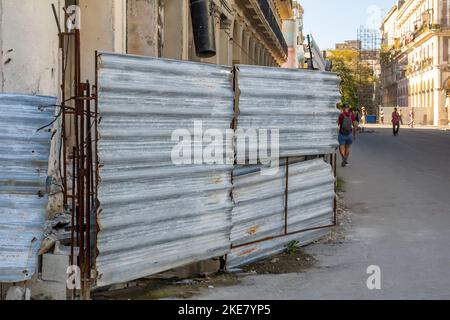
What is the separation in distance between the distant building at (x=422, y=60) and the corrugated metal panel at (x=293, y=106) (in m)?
64.5

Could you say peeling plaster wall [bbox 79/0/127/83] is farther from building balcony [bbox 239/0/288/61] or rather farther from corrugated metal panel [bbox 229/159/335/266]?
building balcony [bbox 239/0/288/61]

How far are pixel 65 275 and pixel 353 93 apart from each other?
79.3 m

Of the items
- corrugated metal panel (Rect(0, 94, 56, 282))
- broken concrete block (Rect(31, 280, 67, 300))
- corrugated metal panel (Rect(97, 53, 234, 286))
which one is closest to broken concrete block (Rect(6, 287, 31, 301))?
broken concrete block (Rect(31, 280, 67, 300))

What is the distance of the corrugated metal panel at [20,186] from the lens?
16.9ft

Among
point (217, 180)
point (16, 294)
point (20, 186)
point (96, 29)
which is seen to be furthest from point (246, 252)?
point (96, 29)

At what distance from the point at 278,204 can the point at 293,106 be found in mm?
1057

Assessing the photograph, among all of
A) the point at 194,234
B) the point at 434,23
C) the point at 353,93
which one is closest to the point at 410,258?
the point at 194,234

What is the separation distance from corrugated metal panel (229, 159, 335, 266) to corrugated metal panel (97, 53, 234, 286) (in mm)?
338

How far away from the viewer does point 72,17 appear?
27.1 feet

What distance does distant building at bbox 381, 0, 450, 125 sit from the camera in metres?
70.4

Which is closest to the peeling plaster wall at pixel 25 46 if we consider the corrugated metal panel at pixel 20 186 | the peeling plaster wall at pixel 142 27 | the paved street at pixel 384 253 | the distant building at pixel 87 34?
the distant building at pixel 87 34

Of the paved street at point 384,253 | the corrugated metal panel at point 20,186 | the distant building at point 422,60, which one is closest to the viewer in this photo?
the corrugated metal panel at point 20,186

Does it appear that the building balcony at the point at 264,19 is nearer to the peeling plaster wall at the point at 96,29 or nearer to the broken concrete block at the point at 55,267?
the peeling plaster wall at the point at 96,29
